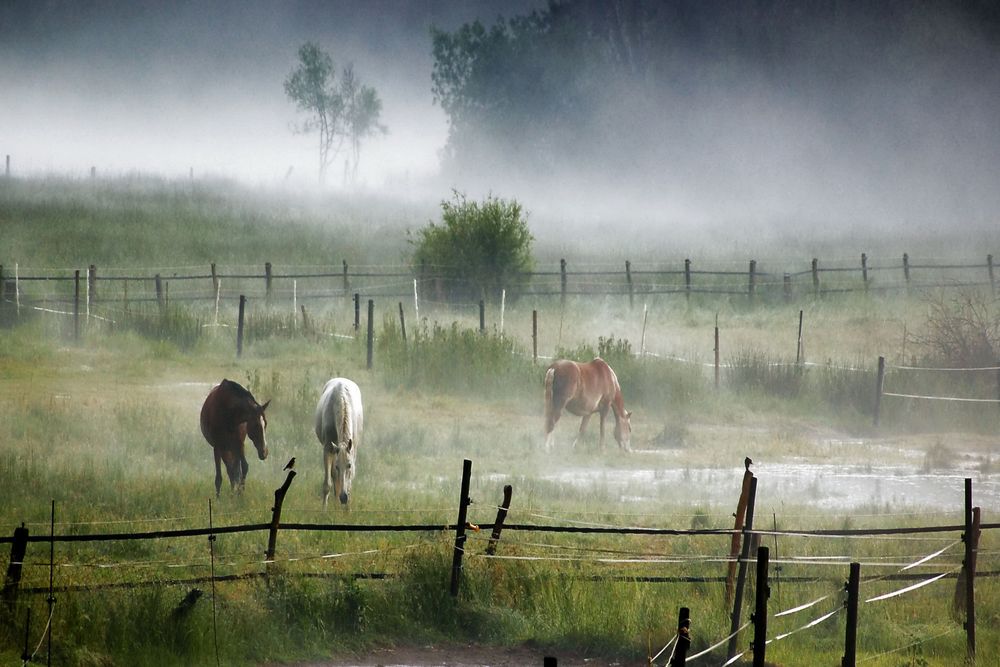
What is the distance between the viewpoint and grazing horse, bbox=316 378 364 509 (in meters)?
15.1

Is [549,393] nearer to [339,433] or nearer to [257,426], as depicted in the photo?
[339,433]

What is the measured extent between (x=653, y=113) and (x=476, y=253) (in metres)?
68.1

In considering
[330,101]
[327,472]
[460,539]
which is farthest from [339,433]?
[330,101]

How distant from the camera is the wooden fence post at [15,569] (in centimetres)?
1003

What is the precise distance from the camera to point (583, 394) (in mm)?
21938

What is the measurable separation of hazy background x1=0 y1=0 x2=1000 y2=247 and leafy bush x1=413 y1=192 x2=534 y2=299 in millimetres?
40759

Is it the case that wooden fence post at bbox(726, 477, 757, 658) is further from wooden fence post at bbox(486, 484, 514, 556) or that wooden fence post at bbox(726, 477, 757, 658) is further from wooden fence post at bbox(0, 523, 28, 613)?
wooden fence post at bbox(0, 523, 28, 613)

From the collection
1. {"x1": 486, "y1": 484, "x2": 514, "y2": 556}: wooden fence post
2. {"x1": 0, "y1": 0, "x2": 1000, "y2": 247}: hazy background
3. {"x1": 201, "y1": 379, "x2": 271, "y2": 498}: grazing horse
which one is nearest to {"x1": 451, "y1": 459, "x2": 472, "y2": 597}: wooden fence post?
{"x1": 486, "y1": 484, "x2": 514, "y2": 556}: wooden fence post

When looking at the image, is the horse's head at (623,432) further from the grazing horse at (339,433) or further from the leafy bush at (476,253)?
the leafy bush at (476,253)

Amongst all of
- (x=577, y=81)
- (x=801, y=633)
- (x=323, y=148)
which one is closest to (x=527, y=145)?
(x=577, y=81)

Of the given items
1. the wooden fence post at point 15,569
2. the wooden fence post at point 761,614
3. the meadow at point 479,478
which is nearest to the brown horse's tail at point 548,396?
the meadow at point 479,478

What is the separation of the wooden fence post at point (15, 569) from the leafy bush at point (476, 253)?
29.4m

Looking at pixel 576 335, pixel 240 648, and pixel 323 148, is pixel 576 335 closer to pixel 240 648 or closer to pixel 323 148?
pixel 240 648

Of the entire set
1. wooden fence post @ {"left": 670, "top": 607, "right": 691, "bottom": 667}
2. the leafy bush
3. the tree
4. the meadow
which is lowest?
the meadow
